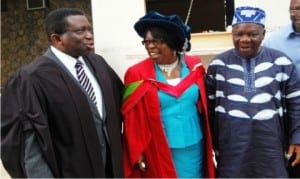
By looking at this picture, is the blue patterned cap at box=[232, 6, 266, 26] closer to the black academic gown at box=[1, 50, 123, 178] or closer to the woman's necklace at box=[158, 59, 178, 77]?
the woman's necklace at box=[158, 59, 178, 77]

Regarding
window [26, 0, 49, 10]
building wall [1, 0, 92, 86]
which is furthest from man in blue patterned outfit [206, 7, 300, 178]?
building wall [1, 0, 92, 86]

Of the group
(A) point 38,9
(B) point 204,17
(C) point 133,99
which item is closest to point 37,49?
(A) point 38,9

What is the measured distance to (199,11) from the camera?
5.87 metres

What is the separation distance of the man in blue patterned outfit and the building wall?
757cm

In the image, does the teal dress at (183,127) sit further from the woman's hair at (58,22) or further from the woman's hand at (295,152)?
the woman's hair at (58,22)

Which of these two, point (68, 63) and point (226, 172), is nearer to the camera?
point (68, 63)

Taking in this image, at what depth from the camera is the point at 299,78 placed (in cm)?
320

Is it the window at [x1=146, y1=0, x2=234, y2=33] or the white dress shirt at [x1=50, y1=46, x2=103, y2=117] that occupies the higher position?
the window at [x1=146, y1=0, x2=234, y2=33]

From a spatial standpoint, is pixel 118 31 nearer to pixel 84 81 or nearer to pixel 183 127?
pixel 183 127

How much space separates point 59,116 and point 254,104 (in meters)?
1.21

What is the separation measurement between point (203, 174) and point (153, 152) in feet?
1.30

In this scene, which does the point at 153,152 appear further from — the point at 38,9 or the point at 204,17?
the point at 38,9

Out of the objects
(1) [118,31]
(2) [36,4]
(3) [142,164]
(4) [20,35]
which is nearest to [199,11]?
(1) [118,31]

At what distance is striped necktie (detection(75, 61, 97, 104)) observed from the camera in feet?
9.19
